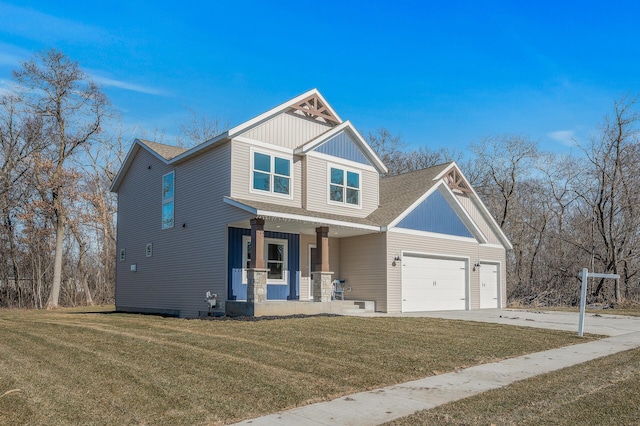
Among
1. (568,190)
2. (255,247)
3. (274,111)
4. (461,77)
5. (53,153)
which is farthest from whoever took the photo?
(568,190)

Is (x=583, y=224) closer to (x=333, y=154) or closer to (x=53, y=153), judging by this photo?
(x=333, y=154)

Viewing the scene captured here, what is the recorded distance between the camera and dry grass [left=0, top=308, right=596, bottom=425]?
18.1ft

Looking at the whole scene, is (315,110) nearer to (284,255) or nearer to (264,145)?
(264,145)

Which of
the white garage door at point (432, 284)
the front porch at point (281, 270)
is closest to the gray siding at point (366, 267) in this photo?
the front porch at point (281, 270)

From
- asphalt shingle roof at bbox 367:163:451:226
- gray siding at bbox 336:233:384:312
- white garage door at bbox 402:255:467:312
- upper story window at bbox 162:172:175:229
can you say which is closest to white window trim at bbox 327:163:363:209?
asphalt shingle roof at bbox 367:163:451:226

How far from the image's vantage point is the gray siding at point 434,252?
60.8ft

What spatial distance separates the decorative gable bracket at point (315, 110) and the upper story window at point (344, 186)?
6.16 ft

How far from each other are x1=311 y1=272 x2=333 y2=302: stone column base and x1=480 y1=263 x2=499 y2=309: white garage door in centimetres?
883

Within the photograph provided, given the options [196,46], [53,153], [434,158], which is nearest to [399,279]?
[196,46]

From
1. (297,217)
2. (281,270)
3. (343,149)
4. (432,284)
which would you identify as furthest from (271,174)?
(432,284)

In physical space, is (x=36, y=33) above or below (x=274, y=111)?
above

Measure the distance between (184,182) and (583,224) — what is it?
23.8m

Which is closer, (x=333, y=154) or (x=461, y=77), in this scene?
(x=333, y=154)

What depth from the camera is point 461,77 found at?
21641 millimetres
